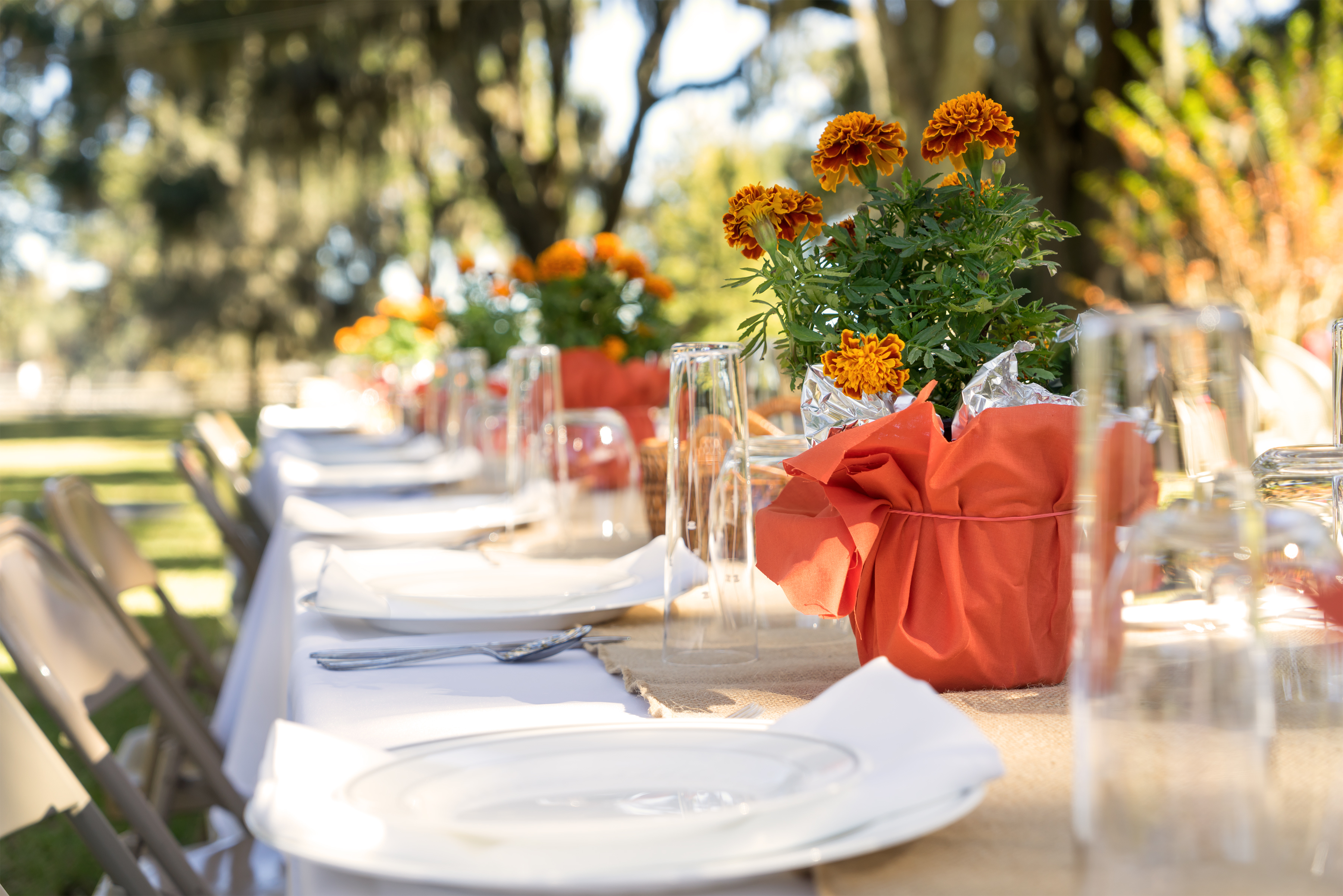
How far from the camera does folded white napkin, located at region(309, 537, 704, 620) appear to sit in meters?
1.06


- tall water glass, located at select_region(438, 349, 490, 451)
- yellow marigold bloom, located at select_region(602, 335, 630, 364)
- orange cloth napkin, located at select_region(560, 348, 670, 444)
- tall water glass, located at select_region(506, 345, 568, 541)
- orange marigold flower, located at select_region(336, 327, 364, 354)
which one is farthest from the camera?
orange marigold flower, located at select_region(336, 327, 364, 354)

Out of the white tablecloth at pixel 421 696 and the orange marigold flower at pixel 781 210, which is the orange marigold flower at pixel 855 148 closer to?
the orange marigold flower at pixel 781 210

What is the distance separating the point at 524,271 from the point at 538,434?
166 centimetres

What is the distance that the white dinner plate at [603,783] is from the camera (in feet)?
1.64

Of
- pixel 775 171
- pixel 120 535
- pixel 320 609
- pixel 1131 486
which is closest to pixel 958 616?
pixel 1131 486

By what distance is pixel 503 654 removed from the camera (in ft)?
3.06

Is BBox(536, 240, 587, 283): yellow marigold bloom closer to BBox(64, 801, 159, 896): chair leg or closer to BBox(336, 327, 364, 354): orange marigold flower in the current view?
BBox(64, 801, 159, 896): chair leg

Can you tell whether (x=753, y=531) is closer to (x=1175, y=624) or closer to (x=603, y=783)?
(x=603, y=783)

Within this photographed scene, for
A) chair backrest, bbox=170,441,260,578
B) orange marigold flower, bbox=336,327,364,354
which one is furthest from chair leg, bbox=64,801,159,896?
orange marigold flower, bbox=336,327,364,354

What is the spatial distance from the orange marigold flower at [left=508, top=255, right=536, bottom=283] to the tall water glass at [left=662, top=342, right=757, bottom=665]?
82.5 inches

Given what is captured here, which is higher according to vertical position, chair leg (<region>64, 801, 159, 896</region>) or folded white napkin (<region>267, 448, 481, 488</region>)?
folded white napkin (<region>267, 448, 481, 488</region>)

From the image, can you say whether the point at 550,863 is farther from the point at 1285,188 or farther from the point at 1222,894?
the point at 1285,188

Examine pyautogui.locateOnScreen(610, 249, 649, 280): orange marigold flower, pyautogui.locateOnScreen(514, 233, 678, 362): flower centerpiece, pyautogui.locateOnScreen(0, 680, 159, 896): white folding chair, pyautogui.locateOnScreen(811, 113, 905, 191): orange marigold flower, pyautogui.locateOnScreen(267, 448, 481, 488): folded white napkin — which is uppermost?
pyautogui.locateOnScreen(610, 249, 649, 280): orange marigold flower

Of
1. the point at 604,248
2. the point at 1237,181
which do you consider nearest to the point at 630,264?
the point at 604,248
